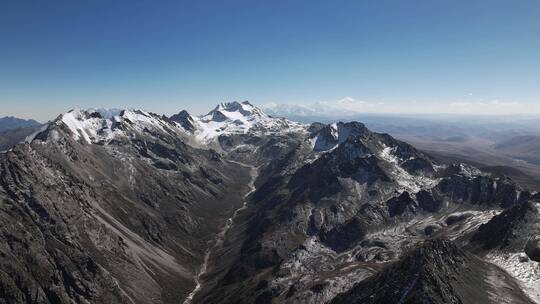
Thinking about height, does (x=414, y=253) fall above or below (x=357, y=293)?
above

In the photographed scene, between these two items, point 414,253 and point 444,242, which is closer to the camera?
point 414,253

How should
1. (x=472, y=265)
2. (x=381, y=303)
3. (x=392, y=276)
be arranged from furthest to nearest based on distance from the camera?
1. (x=472, y=265)
2. (x=392, y=276)
3. (x=381, y=303)

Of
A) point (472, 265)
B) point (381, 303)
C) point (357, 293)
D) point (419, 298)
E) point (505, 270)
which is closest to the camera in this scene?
point (419, 298)

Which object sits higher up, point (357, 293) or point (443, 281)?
point (443, 281)

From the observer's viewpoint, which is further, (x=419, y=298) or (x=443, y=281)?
(x=443, y=281)

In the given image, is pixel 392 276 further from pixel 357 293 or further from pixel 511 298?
pixel 511 298

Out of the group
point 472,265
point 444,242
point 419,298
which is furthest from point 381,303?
point 472,265

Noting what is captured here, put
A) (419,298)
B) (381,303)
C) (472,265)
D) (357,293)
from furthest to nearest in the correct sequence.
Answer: (472,265) < (357,293) < (381,303) < (419,298)

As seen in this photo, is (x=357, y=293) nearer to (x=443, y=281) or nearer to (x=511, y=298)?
(x=443, y=281)

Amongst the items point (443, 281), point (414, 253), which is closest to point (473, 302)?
point (443, 281)
